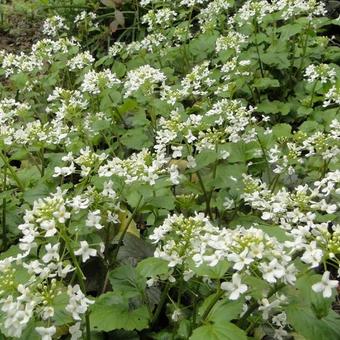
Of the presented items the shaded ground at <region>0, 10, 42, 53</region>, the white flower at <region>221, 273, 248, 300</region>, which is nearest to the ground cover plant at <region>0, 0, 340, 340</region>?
the white flower at <region>221, 273, 248, 300</region>

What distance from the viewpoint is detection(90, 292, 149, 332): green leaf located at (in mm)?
2236

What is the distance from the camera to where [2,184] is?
3.39 metres

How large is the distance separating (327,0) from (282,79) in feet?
5.68

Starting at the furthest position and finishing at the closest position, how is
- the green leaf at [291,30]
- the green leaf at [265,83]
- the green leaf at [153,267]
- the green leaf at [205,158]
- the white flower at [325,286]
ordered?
the green leaf at [291,30] → the green leaf at [265,83] → the green leaf at [205,158] → the green leaf at [153,267] → the white flower at [325,286]

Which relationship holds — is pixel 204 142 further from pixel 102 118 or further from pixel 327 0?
pixel 327 0

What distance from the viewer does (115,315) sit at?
7.53ft

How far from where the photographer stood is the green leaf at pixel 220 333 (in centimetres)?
181

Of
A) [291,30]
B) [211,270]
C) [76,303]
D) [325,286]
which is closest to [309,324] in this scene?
[325,286]

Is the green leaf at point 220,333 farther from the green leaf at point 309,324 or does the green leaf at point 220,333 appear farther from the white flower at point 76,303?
the white flower at point 76,303

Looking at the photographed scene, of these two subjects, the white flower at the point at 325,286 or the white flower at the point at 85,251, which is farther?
the white flower at the point at 85,251

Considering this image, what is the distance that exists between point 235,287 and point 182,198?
1190 millimetres

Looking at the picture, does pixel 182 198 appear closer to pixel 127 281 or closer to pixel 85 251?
pixel 127 281

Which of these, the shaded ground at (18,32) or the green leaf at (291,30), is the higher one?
the green leaf at (291,30)

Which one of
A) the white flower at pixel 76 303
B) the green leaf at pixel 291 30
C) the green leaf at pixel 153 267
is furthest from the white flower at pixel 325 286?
the green leaf at pixel 291 30
